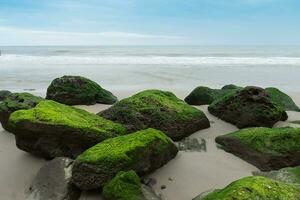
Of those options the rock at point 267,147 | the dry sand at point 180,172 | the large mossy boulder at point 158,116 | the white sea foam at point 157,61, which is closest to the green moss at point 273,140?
the rock at point 267,147

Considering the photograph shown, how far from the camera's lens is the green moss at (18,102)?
6.07 metres

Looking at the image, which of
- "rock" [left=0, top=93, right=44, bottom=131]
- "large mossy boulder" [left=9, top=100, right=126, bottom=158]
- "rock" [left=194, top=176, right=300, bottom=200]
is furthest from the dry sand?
"rock" [left=194, top=176, right=300, bottom=200]

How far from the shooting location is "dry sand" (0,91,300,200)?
13.9 feet

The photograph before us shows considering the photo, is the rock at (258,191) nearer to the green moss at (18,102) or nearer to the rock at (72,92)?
the green moss at (18,102)

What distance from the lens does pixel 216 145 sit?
5.34 m

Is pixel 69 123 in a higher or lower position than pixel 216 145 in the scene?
higher

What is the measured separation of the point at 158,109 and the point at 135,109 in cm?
33

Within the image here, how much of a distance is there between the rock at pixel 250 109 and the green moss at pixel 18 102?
10.1ft

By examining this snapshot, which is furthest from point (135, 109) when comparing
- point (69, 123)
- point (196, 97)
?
point (196, 97)

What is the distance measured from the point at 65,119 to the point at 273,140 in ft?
8.55

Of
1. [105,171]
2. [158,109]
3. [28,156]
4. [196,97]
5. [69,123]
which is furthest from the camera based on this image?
[196,97]

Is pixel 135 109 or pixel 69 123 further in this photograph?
pixel 135 109

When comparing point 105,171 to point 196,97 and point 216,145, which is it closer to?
point 216,145

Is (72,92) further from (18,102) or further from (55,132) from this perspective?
(55,132)
